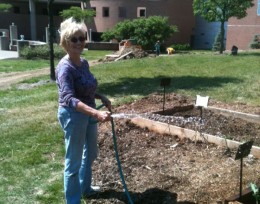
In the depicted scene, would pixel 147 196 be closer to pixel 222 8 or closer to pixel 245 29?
pixel 222 8

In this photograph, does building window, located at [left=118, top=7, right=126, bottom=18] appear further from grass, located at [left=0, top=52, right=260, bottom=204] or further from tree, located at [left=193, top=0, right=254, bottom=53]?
grass, located at [left=0, top=52, right=260, bottom=204]

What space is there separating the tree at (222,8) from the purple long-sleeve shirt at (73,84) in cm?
2158

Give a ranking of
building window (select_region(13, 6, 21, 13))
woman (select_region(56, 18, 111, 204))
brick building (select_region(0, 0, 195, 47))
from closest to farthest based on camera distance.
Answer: woman (select_region(56, 18, 111, 204))
brick building (select_region(0, 0, 195, 47))
building window (select_region(13, 6, 21, 13))

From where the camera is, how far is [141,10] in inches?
1682

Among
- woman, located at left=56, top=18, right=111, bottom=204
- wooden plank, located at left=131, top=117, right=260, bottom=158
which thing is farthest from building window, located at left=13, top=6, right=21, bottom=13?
woman, located at left=56, top=18, right=111, bottom=204

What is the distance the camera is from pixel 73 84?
360 centimetres

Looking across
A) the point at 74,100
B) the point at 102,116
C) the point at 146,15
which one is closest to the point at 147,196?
the point at 102,116

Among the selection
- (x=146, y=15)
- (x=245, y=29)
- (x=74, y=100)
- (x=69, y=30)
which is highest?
(x=146, y=15)

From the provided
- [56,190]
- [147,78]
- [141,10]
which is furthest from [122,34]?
[56,190]

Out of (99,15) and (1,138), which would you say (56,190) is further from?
(99,15)

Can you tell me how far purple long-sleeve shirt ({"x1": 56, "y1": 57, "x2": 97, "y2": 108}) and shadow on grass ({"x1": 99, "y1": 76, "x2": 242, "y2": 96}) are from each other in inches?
238

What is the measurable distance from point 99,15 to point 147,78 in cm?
3283

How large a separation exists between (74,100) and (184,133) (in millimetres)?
2744

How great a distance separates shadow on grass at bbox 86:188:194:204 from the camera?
161 inches
